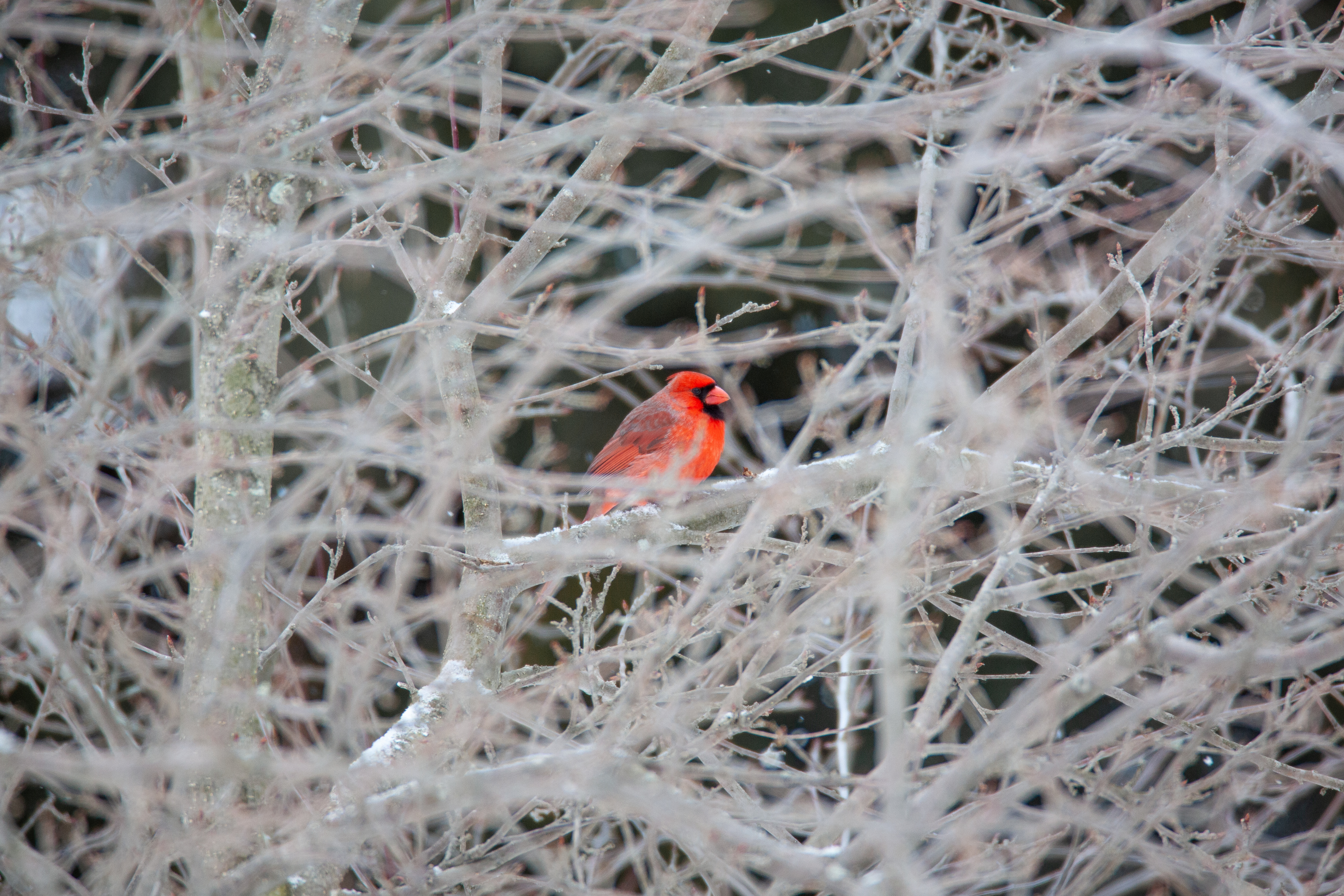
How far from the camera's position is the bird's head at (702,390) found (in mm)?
5961

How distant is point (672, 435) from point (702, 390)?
1.16 feet

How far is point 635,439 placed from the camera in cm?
605

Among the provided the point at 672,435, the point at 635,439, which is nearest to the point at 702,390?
the point at 672,435

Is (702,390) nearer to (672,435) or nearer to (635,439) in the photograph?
(672,435)

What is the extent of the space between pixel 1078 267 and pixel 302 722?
16.5ft

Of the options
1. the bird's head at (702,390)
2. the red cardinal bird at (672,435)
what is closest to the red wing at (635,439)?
the red cardinal bird at (672,435)

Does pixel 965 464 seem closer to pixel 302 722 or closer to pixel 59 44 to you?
pixel 302 722

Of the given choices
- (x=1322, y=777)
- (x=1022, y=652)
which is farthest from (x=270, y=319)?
(x=1322, y=777)

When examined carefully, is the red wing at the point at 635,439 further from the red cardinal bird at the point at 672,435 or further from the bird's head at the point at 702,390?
the bird's head at the point at 702,390

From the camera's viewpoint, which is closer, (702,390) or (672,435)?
(672,435)

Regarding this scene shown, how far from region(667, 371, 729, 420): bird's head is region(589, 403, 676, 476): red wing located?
18cm

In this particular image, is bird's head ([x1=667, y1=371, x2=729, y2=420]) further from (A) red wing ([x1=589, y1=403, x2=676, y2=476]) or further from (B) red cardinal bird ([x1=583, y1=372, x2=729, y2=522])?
(A) red wing ([x1=589, y1=403, x2=676, y2=476])

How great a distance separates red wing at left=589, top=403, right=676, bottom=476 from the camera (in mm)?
5934

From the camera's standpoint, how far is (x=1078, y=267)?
6.04 m
